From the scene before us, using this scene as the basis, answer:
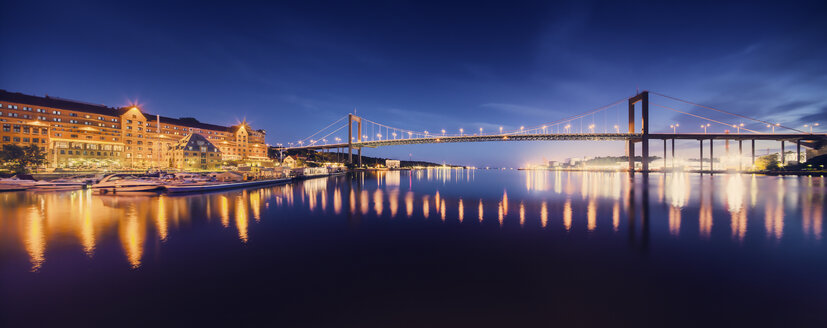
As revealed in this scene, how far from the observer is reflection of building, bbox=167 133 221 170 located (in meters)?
51.6

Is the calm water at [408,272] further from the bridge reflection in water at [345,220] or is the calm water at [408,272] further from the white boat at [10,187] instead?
the white boat at [10,187]

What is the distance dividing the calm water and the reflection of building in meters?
48.4

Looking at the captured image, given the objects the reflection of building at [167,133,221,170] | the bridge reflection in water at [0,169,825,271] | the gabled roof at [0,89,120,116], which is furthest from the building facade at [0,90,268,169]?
the bridge reflection in water at [0,169,825,271]

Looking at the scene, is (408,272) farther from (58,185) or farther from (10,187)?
(10,187)

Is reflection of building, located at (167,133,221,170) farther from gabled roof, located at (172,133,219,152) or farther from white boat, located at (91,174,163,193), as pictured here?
white boat, located at (91,174,163,193)

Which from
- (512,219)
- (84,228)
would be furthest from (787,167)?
(84,228)

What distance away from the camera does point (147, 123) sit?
61125 mm

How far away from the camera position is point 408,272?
5797 mm

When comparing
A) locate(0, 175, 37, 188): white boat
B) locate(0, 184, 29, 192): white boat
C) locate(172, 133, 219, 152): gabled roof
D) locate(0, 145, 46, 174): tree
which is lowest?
locate(0, 184, 29, 192): white boat

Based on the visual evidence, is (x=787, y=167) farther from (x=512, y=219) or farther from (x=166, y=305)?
(x=166, y=305)

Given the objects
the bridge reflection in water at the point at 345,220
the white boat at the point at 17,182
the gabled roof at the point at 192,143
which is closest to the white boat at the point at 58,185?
the white boat at the point at 17,182

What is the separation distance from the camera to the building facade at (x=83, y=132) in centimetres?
4122

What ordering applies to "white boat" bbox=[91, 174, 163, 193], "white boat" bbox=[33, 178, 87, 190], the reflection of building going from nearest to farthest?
"white boat" bbox=[91, 174, 163, 193]
"white boat" bbox=[33, 178, 87, 190]
the reflection of building

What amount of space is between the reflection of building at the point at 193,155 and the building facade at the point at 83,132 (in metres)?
2.74
